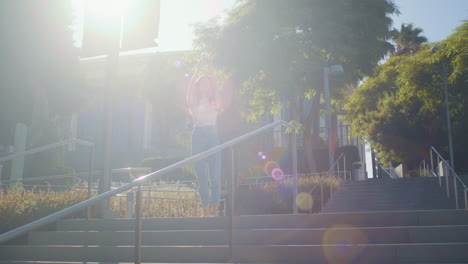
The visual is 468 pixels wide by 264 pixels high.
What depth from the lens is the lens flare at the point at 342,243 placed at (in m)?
4.23

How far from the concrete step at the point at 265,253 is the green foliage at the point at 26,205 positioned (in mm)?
1556

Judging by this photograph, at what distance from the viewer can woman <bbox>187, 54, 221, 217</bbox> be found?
20.5ft

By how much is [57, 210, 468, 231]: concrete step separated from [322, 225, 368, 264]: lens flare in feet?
0.46

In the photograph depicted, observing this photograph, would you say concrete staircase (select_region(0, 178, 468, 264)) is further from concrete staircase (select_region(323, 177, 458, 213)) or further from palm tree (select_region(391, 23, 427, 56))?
palm tree (select_region(391, 23, 427, 56))

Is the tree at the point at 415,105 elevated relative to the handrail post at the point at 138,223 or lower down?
elevated

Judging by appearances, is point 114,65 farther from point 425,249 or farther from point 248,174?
point 248,174

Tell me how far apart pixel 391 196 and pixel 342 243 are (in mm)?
9624

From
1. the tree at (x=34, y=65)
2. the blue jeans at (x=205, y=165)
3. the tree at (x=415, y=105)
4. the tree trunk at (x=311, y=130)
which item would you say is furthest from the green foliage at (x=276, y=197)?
the tree at (x=34, y=65)

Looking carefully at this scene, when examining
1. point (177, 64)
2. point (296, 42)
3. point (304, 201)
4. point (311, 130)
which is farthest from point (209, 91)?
point (177, 64)

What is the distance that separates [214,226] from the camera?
217 inches

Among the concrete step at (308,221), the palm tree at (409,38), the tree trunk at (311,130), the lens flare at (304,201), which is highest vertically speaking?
the palm tree at (409,38)

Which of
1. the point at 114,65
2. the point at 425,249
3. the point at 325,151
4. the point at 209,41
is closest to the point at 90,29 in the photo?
the point at 114,65

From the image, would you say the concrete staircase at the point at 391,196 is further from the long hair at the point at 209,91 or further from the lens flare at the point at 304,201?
the long hair at the point at 209,91

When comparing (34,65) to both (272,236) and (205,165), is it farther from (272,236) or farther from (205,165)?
(272,236)
